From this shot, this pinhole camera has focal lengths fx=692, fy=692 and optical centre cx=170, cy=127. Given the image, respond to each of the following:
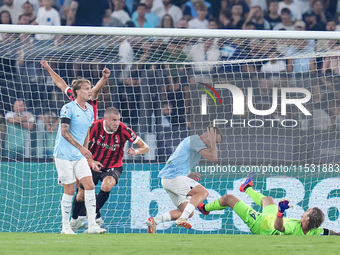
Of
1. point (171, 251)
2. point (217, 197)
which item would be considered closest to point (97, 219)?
point (217, 197)

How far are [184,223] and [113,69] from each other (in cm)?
227

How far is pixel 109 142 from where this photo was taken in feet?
26.9

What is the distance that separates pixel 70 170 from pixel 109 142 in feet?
2.72

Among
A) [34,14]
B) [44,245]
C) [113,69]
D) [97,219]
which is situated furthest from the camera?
[34,14]

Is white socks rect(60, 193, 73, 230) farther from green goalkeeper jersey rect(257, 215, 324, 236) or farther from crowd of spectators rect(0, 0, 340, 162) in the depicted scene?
green goalkeeper jersey rect(257, 215, 324, 236)

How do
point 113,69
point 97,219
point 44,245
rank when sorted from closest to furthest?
point 44,245 < point 97,219 < point 113,69

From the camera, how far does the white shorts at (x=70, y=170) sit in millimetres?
7504

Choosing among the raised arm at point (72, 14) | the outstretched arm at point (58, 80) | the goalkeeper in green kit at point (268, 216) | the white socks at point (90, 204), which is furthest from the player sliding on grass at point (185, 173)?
the raised arm at point (72, 14)

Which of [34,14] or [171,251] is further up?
[34,14]

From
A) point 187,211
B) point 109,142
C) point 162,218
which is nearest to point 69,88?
point 109,142

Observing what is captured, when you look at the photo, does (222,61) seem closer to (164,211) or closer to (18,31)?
(164,211)

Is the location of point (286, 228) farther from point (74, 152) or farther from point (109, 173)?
point (74, 152)

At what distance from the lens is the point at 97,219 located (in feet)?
27.3

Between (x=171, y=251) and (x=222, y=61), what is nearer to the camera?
(x=171, y=251)
